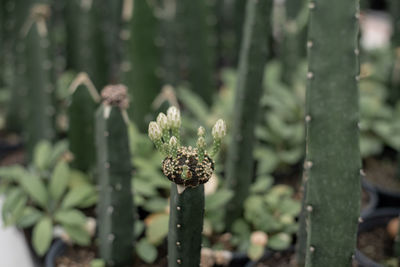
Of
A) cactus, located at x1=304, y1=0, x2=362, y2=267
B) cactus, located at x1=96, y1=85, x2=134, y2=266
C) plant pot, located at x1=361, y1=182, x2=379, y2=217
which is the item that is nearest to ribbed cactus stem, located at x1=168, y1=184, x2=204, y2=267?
cactus, located at x1=304, y1=0, x2=362, y2=267

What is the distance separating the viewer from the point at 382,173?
2.36 metres

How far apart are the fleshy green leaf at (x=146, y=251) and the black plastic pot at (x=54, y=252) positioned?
0.94ft

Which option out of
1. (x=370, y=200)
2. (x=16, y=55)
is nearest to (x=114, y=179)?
(x=370, y=200)

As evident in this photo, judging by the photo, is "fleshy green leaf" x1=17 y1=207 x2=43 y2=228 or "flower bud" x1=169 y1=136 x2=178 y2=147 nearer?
"flower bud" x1=169 y1=136 x2=178 y2=147

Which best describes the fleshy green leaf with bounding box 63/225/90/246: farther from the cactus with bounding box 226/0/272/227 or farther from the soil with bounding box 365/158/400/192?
the soil with bounding box 365/158/400/192

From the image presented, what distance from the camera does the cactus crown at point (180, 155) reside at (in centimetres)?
98

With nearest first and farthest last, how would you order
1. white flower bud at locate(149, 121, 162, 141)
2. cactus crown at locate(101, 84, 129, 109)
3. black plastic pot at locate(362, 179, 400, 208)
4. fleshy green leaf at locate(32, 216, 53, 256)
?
white flower bud at locate(149, 121, 162, 141) → cactus crown at locate(101, 84, 129, 109) → fleshy green leaf at locate(32, 216, 53, 256) → black plastic pot at locate(362, 179, 400, 208)

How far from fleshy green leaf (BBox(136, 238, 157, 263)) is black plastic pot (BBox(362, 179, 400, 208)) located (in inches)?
40.1

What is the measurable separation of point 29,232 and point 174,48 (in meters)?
1.32

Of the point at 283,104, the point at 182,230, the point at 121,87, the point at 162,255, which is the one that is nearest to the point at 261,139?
the point at 283,104

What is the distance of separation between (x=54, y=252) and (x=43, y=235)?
8cm

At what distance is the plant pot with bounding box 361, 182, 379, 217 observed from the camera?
2001 millimetres

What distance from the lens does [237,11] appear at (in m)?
2.85

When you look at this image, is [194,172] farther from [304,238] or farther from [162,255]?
[162,255]
